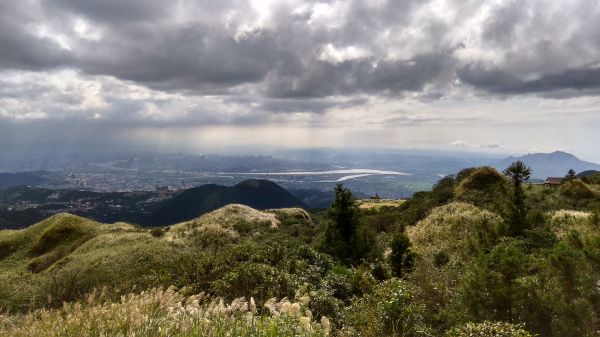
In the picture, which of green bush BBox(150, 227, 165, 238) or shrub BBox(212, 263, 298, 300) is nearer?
shrub BBox(212, 263, 298, 300)

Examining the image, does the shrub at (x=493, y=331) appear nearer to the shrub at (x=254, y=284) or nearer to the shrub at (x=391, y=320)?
the shrub at (x=391, y=320)

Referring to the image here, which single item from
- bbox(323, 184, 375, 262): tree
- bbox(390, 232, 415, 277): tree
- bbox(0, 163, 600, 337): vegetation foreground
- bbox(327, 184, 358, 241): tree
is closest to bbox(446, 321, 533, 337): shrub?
bbox(0, 163, 600, 337): vegetation foreground

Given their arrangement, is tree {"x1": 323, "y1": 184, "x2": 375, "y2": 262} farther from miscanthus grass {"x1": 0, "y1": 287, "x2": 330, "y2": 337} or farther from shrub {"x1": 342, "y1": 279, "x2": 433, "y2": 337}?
miscanthus grass {"x1": 0, "y1": 287, "x2": 330, "y2": 337}

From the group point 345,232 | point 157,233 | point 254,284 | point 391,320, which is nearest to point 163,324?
point 391,320

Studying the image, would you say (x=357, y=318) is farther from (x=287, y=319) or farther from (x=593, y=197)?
(x=593, y=197)

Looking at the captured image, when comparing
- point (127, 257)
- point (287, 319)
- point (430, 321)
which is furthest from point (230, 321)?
point (127, 257)

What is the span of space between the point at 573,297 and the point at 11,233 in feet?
174

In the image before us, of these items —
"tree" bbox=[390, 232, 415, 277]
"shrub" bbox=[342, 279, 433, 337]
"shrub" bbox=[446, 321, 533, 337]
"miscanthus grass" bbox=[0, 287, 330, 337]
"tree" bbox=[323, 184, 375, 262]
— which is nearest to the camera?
"miscanthus grass" bbox=[0, 287, 330, 337]

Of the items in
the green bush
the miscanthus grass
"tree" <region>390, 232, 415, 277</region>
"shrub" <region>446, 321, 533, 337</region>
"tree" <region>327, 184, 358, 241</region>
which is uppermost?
the miscanthus grass

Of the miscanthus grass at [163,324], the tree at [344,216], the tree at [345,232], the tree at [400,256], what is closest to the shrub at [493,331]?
the miscanthus grass at [163,324]

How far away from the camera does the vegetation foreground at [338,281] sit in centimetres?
703

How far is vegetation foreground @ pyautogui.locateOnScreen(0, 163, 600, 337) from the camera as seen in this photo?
7.03 meters

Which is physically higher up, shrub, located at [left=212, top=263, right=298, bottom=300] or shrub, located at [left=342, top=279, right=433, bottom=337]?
shrub, located at [left=342, top=279, right=433, bottom=337]

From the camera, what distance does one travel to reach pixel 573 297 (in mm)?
8367
